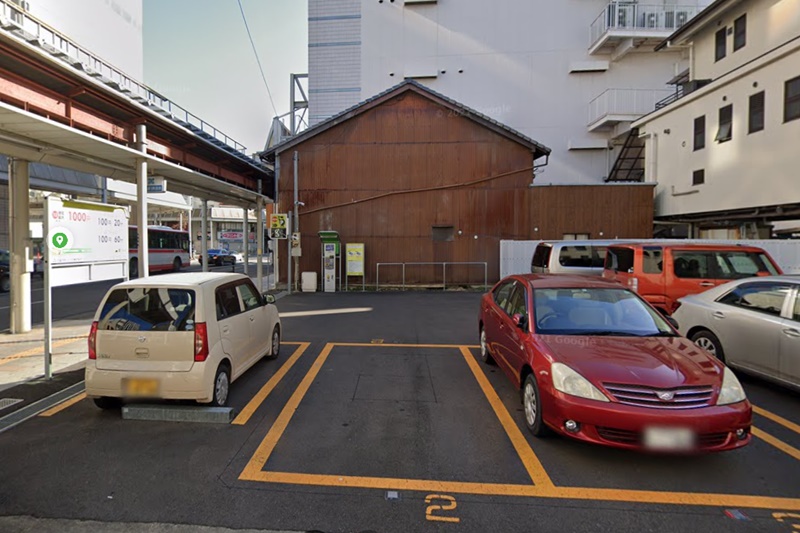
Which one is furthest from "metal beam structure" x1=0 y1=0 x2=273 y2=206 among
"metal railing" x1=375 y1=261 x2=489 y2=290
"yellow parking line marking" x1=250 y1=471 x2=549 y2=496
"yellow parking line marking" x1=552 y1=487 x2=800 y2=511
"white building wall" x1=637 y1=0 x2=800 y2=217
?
"white building wall" x1=637 y1=0 x2=800 y2=217

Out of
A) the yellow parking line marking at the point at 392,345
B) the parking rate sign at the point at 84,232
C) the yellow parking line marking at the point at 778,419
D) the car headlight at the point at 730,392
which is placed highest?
the parking rate sign at the point at 84,232

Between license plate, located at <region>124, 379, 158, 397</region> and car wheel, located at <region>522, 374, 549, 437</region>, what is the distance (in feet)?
12.4

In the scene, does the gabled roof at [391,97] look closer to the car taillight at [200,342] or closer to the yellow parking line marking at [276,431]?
the yellow parking line marking at [276,431]

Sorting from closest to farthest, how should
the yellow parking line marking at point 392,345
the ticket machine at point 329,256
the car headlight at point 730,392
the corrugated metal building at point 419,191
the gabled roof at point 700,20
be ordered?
1. the car headlight at point 730,392
2. the yellow parking line marking at point 392,345
3. the ticket machine at point 329,256
4. the gabled roof at point 700,20
5. the corrugated metal building at point 419,191

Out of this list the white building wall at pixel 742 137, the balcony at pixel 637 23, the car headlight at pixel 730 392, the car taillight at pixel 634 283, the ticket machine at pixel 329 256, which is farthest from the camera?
the balcony at pixel 637 23

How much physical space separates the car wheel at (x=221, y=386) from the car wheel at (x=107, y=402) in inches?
46.1

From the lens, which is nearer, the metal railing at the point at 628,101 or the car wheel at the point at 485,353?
the car wheel at the point at 485,353

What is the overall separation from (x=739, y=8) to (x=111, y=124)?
2170 cm

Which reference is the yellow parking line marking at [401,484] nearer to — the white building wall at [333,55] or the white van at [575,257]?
the white van at [575,257]

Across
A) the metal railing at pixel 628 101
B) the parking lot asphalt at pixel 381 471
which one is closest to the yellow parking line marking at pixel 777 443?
the parking lot asphalt at pixel 381 471

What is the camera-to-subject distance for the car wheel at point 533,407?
359 cm

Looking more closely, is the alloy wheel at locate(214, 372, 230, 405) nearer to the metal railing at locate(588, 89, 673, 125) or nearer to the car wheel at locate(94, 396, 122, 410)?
the car wheel at locate(94, 396, 122, 410)

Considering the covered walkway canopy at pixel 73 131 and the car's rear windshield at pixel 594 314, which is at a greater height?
the covered walkway canopy at pixel 73 131

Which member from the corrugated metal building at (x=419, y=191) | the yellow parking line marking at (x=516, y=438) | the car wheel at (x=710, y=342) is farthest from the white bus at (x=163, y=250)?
the car wheel at (x=710, y=342)
